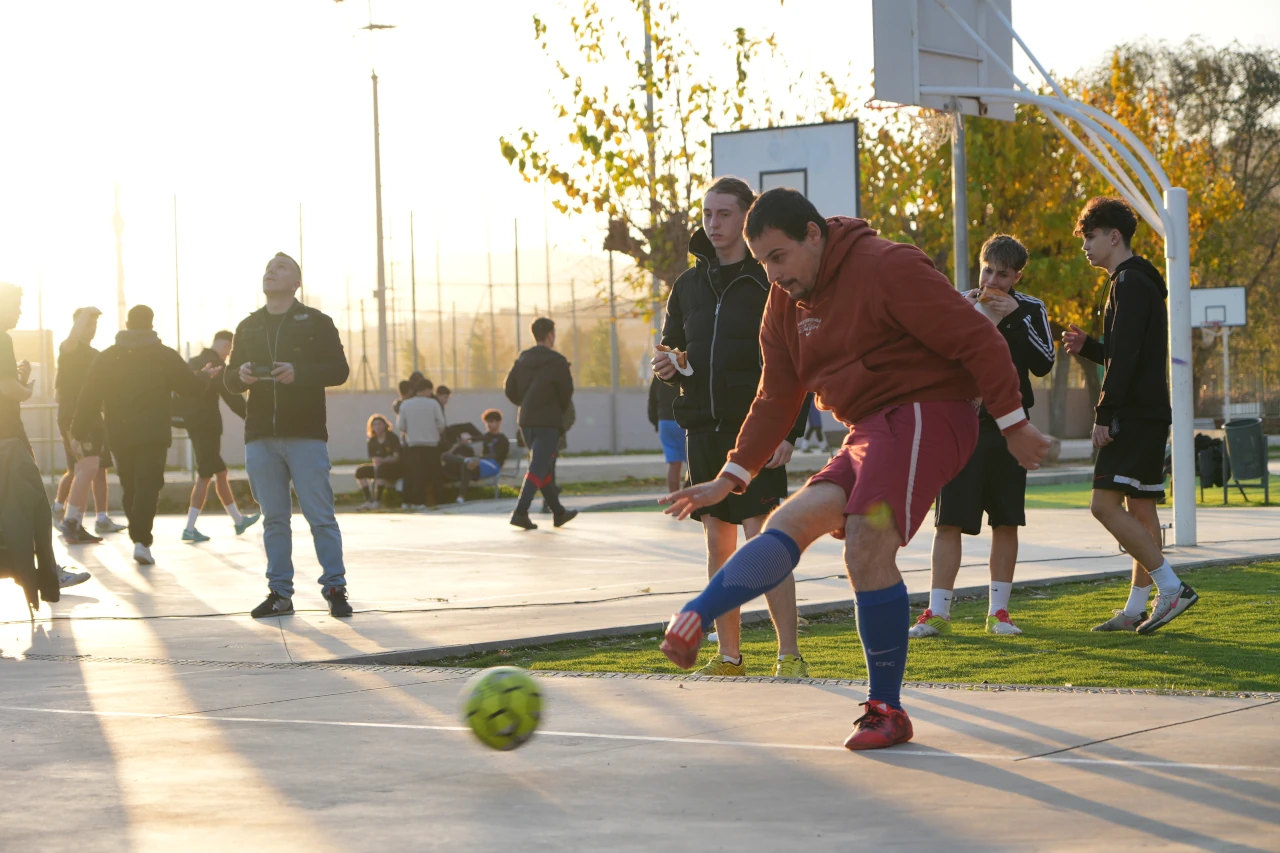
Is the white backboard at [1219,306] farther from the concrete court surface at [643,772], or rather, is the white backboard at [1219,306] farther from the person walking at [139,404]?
the concrete court surface at [643,772]

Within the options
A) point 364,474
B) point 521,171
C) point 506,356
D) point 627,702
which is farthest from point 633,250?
Answer: point 627,702

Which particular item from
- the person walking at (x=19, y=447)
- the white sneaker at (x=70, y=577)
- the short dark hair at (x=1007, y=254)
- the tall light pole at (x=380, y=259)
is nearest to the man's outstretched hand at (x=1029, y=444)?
the short dark hair at (x=1007, y=254)

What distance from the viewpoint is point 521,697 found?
186 inches

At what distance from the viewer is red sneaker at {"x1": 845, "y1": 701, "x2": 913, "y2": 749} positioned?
4.64 meters

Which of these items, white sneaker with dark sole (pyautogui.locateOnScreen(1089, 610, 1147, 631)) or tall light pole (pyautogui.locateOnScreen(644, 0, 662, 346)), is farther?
tall light pole (pyautogui.locateOnScreen(644, 0, 662, 346))

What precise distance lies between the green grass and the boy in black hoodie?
201mm

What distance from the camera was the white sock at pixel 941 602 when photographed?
25.3 feet

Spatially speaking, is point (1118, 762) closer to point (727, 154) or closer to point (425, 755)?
point (425, 755)

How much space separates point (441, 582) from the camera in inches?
416

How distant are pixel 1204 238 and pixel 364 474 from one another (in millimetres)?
27217

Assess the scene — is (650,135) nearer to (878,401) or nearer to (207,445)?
(207,445)

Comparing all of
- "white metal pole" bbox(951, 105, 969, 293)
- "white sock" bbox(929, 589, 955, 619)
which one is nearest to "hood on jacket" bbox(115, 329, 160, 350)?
"white sock" bbox(929, 589, 955, 619)

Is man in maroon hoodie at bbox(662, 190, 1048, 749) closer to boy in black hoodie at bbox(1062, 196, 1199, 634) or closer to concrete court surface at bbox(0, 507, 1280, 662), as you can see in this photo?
boy in black hoodie at bbox(1062, 196, 1199, 634)

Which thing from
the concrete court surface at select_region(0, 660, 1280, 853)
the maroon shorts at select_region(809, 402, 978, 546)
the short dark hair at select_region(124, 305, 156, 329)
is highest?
the short dark hair at select_region(124, 305, 156, 329)
